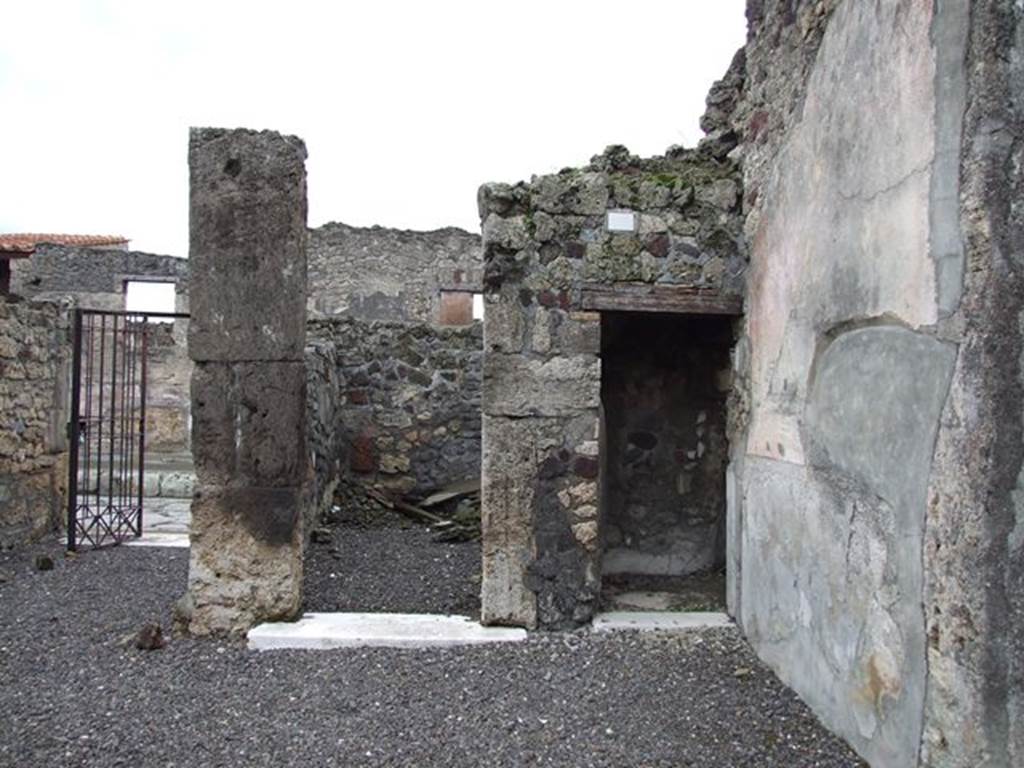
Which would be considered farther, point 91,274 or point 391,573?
point 91,274

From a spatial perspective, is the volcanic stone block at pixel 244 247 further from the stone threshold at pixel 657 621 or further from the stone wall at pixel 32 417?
the stone wall at pixel 32 417

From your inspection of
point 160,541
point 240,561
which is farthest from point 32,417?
point 240,561

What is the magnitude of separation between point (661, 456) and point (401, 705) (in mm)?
2576

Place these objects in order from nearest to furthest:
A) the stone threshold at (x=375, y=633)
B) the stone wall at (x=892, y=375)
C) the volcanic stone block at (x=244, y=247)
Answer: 1. the stone wall at (x=892, y=375)
2. the stone threshold at (x=375, y=633)
3. the volcanic stone block at (x=244, y=247)

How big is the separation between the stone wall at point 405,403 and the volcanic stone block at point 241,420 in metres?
3.83

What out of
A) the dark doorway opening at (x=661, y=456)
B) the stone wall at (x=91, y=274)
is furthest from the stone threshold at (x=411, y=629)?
the stone wall at (x=91, y=274)

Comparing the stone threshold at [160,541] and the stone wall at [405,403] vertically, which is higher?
the stone wall at [405,403]

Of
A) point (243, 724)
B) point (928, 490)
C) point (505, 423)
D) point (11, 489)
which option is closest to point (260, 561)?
point (243, 724)

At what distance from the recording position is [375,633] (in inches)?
158

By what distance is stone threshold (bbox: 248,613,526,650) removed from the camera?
3.95 m

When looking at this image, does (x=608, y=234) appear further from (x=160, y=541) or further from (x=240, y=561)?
(x=160, y=541)

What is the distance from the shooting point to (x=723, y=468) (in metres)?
5.13

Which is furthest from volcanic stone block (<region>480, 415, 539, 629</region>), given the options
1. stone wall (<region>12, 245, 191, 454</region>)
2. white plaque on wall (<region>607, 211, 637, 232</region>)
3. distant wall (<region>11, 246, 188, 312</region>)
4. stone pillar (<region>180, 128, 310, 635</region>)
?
distant wall (<region>11, 246, 188, 312</region>)

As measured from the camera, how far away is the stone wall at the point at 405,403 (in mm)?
8109
